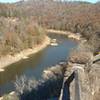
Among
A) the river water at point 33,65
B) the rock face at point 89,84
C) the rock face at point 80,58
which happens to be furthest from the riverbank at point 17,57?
the rock face at point 89,84

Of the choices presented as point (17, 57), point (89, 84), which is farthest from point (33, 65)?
point (89, 84)

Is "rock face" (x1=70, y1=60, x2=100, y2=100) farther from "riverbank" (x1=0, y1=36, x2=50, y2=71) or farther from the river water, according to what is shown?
"riverbank" (x1=0, y1=36, x2=50, y2=71)

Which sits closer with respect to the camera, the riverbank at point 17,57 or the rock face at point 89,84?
the rock face at point 89,84

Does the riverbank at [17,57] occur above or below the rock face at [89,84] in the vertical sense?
below

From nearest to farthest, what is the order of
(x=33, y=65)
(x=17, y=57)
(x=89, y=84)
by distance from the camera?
(x=89, y=84)
(x=33, y=65)
(x=17, y=57)

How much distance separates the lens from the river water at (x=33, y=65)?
22.1 meters

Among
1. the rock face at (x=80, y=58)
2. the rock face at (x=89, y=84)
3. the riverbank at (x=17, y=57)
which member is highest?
the rock face at (x=89, y=84)

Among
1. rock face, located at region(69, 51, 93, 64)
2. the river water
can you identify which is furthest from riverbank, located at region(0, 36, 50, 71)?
rock face, located at region(69, 51, 93, 64)

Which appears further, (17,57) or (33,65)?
(17,57)

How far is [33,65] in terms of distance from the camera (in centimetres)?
2797

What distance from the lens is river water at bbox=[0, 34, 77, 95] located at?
2206 centimetres

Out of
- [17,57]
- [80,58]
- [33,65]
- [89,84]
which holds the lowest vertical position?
[17,57]

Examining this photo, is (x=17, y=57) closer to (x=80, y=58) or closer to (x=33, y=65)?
(x=33, y=65)

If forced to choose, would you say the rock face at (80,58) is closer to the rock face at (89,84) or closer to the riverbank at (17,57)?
the rock face at (89,84)
